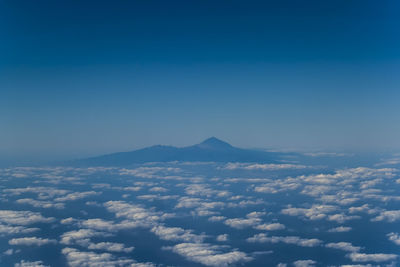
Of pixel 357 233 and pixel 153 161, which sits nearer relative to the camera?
pixel 357 233

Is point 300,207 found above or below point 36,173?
below

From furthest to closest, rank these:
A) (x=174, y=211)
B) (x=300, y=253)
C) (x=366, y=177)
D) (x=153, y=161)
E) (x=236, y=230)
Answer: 1. (x=153, y=161)
2. (x=366, y=177)
3. (x=174, y=211)
4. (x=236, y=230)
5. (x=300, y=253)

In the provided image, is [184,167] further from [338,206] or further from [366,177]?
[366,177]

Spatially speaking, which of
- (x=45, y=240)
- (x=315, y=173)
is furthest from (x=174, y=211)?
(x=315, y=173)

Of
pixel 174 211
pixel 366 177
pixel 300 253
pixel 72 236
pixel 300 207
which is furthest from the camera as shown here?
pixel 366 177

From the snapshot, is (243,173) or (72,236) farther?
(243,173)

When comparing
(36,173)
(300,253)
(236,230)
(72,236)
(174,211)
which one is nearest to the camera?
(300,253)

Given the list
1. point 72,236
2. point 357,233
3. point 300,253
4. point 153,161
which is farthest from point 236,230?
point 153,161

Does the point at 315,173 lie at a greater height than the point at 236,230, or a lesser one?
greater

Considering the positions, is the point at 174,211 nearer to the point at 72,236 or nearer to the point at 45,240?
the point at 72,236
